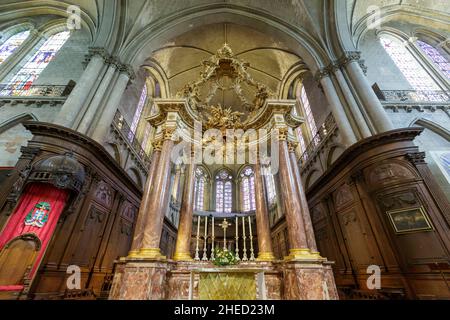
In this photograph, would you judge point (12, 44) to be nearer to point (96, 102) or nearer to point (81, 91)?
point (81, 91)

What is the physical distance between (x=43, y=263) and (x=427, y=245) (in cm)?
1050

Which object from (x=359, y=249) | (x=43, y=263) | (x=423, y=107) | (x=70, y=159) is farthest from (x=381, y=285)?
(x=70, y=159)

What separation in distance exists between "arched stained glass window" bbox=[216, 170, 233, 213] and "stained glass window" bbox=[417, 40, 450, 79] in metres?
17.4

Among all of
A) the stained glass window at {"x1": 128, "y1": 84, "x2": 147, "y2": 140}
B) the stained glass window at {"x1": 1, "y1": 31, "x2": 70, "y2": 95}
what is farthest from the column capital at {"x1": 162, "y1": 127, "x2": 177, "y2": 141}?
the stained glass window at {"x1": 1, "y1": 31, "x2": 70, "y2": 95}

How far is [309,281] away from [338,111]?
7128mm

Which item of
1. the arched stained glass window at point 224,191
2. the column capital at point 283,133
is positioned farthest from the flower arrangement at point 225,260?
the arched stained glass window at point 224,191

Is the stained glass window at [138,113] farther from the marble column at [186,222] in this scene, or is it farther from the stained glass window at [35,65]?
the marble column at [186,222]

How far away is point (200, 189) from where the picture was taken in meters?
20.5

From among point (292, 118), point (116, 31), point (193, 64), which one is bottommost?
point (292, 118)

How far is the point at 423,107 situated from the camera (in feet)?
28.7

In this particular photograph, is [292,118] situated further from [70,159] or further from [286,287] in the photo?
[70,159]

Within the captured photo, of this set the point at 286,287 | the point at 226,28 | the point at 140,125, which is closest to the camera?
the point at 286,287

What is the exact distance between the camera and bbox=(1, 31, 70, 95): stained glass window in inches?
348

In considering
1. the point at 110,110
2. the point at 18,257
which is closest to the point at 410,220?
the point at 18,257
